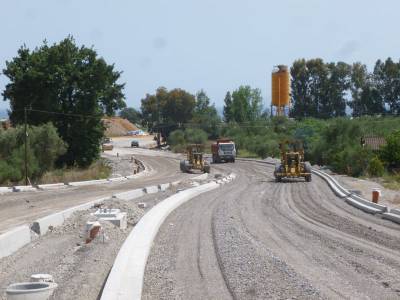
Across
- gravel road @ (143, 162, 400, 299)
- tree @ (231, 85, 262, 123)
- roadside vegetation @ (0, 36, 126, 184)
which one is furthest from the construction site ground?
tree @ (231, 85, 262, 123)

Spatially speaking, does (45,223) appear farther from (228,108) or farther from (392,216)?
(228,108)

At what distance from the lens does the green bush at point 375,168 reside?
54816 mm

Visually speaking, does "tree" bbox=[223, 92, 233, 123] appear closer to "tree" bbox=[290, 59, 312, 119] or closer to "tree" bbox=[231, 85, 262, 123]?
"tree" bbox=[231, 85, 262, 123]

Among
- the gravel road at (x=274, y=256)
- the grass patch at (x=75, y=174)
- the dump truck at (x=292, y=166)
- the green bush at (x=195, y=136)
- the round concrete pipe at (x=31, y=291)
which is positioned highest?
the green bush at (x=195, y=136)

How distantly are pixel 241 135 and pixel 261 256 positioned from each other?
384 ft

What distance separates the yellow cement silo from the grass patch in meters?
68.1

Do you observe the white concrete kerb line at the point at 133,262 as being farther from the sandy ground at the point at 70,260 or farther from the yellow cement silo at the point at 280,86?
the yellow cement silo at the point at 280,86

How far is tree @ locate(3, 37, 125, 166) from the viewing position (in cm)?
6844

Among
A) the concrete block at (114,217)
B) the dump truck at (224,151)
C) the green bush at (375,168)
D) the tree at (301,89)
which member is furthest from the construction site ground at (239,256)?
the tree at (301,89)

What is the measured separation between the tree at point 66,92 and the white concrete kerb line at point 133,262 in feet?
156

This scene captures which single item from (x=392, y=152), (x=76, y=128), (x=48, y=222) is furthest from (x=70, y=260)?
(x=76, y=128)

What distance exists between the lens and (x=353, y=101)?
459ft

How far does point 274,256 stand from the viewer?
45.1ft

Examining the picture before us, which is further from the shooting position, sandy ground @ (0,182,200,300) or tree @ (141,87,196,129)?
tree @ (141,87,196,129)
